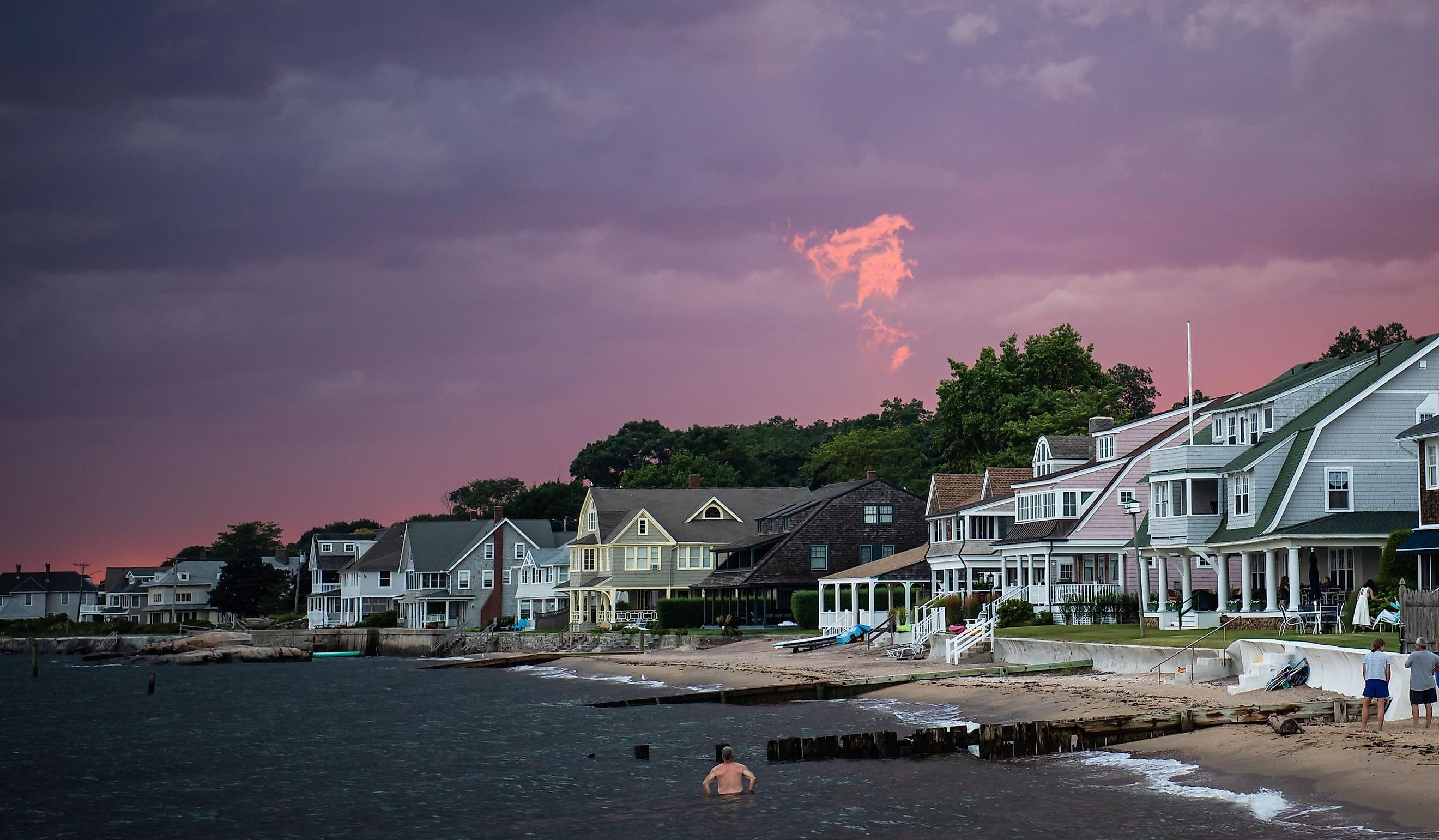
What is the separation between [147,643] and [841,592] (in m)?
68.2

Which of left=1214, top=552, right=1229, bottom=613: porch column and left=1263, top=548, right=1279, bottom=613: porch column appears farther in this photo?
left=1214, top=552, right=1229, bottom=613: porch column

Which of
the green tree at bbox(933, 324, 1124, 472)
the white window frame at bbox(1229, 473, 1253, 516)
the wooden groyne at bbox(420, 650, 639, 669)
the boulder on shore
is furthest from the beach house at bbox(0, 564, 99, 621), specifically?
the white window frame at bbox(1229, 473, 1253, 516)

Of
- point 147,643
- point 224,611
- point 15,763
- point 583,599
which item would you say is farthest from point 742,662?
point 224,611

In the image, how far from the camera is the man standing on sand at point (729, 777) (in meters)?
28.0

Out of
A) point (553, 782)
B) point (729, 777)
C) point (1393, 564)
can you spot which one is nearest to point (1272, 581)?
point (1393, 564)

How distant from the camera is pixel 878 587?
265 feet

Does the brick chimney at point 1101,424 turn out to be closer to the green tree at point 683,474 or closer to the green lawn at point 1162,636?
the green lawn at point 1162,636

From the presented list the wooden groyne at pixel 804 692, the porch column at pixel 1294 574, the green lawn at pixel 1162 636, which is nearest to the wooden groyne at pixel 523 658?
the green lawn at pixel 1162 636

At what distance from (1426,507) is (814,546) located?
165ft

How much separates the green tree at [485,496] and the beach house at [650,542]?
76999mm

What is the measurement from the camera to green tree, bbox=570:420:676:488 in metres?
173

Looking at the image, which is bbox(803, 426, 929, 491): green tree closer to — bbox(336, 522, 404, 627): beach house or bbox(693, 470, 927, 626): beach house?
bbox(693, 470, 927, 626): beach house

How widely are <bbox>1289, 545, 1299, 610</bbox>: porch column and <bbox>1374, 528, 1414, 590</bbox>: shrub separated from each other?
2719 mm

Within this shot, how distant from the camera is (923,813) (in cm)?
2483
